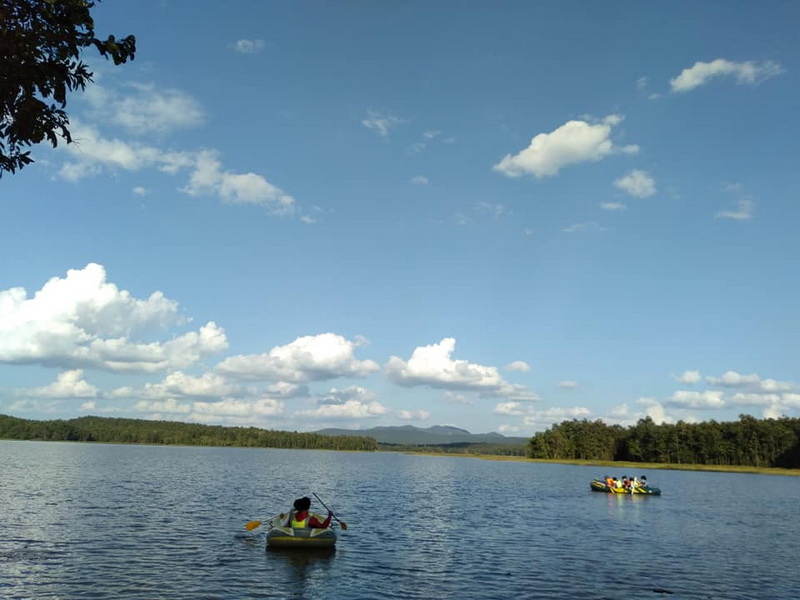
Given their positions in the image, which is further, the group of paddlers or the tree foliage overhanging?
the group of paddlers

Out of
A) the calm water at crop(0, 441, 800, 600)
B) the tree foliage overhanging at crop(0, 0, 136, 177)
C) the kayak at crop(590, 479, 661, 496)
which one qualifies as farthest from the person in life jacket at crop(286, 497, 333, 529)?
the kayak at crop(590, 479, 661, 496)

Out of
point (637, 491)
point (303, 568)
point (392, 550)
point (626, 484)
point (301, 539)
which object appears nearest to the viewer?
point (303, 568)

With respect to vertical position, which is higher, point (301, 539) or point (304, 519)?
point (304, 519)

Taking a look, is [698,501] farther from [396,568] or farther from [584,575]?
[396,568]

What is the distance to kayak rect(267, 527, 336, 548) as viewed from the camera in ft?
127

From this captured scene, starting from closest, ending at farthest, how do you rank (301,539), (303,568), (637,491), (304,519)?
1. (303,568)
2. (301,539)
3. (304,519)
4. (637,491)

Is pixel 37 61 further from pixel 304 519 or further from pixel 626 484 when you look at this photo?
pixel 626 484

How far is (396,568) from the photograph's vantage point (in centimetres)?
3462

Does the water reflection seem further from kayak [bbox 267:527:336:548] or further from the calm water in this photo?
kayak [bbox 267:527:336:548]

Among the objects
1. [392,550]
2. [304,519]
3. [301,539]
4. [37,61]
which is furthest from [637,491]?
[37,61]

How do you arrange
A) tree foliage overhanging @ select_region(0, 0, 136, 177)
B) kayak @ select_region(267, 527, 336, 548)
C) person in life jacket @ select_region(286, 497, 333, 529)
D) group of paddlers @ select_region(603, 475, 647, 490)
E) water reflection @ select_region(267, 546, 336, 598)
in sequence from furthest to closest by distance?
group of paddlers @ select_region(603, 475, 647, 490), person in life jacket @ select_region(286, 497, 333, 529), kayak @ select_region(267, 527, 336, 548), water reflection @ select_region(267, 546, 336, 598), tree foliage overhanging @ select_region(0, 0, 136, 177)

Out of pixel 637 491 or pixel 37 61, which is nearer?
pixel 37 61

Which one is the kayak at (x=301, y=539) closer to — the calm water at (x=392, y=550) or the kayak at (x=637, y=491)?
the calm water at (x=392, y=550)

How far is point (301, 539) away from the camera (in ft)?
127
